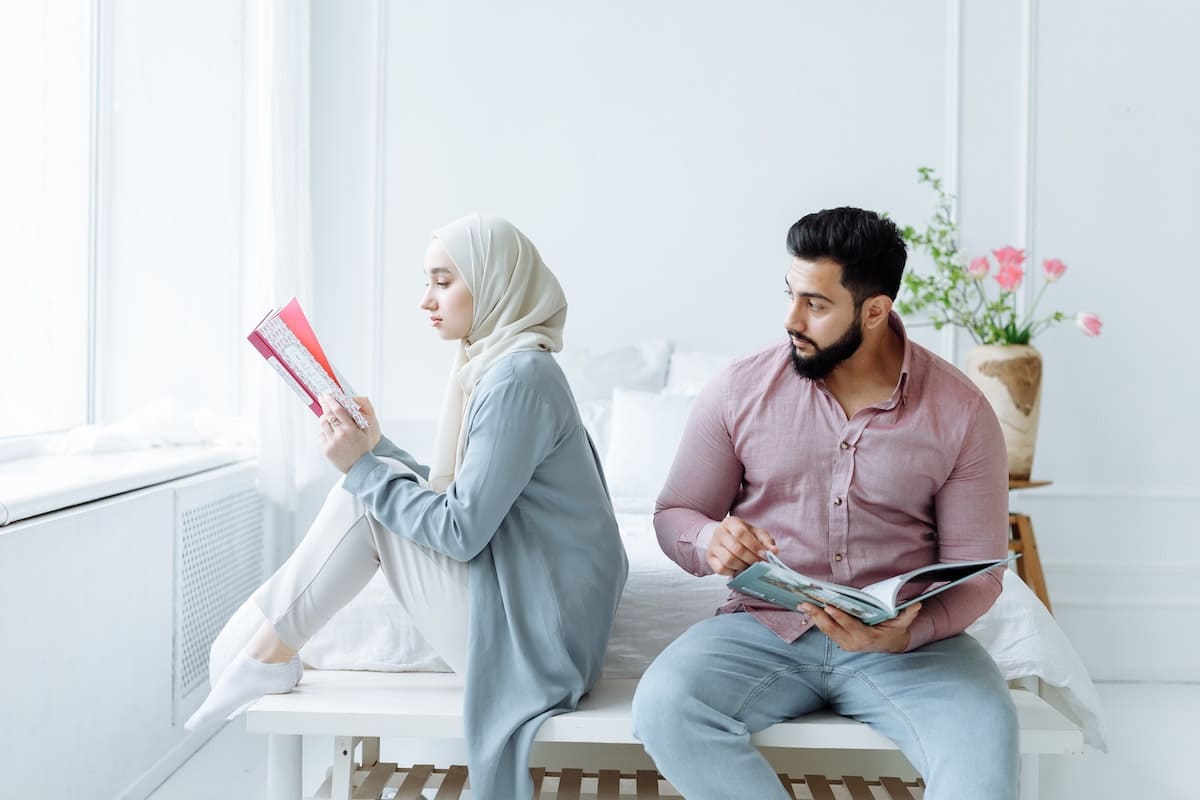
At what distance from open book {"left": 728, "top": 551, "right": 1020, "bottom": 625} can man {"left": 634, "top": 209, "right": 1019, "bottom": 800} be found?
55 millimetres

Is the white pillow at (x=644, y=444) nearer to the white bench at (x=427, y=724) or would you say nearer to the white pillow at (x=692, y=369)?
the white pillow at (x=692, y=369)

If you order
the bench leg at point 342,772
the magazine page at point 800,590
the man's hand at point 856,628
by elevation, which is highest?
the magazine page at point 800,590

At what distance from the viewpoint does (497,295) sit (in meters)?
1.81

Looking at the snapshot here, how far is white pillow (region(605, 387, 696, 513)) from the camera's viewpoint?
9.49ft

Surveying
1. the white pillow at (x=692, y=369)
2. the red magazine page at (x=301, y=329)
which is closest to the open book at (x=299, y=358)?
the red magazine page at (x=301, y=329)

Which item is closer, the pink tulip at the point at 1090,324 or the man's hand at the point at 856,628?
the man's hand at the point at 856,628

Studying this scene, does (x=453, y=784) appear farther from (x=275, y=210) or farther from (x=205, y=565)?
(x=275, y=210)

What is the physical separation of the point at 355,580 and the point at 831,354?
2.81ft

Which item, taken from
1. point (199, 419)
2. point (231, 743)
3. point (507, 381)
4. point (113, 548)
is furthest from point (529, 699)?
point (199, 419)

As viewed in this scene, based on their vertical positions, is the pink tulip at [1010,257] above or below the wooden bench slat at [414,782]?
above

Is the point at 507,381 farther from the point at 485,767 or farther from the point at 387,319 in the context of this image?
the point at 387,319

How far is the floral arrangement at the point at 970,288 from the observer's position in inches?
125

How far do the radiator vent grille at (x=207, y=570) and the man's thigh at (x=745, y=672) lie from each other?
134 centimetres

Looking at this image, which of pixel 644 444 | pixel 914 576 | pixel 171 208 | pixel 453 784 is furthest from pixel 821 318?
pixel 171 208
